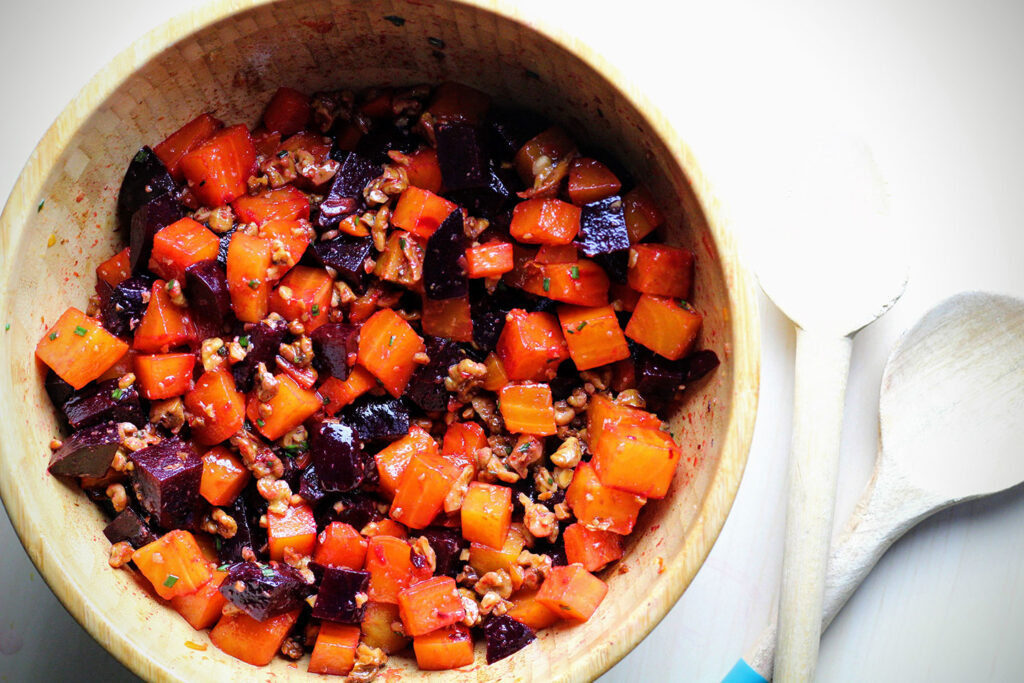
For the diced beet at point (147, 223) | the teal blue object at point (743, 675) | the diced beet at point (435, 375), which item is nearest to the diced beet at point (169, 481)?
the diced beet at point (147, 223)

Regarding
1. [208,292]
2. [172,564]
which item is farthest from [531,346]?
[172,564]

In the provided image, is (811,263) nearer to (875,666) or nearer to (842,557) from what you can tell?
(842,557)

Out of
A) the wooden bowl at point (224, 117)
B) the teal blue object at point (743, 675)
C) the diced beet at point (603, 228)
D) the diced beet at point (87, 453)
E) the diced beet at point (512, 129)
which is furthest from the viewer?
the teal blue object at point (743, 675)

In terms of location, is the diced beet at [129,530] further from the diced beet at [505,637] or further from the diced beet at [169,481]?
the diced beet at [505,637]

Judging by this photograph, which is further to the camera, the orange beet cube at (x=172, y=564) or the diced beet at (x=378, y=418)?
the diced beet at (x=378, y=418)

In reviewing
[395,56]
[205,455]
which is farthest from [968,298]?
[205,455]

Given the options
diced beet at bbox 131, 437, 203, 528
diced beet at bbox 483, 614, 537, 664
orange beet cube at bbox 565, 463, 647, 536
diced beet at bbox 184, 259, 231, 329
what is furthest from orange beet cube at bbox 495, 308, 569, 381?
diced beet at bbox 131, 437, 203, 528
